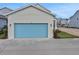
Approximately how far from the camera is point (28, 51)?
39.9 ft

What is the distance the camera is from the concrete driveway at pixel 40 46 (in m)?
11.9

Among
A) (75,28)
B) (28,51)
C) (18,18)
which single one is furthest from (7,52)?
(75,28)

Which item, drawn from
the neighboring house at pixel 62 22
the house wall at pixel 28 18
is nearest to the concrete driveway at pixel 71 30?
the neighboring house at pixel 62 22

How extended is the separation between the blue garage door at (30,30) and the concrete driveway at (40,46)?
31 centimetres

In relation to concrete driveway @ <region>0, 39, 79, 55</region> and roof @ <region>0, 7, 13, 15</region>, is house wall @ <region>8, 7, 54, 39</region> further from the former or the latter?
concrete driveway @ <region>0, 39, 79, 55</region>

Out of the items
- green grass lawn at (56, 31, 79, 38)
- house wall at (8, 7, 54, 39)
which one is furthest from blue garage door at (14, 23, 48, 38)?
green grass lawn at (56, 31, 79, 38)

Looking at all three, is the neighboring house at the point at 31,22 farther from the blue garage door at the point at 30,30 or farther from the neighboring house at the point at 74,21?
the neighboring house at the point at 74,21

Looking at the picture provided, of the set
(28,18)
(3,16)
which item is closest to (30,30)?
(28,18)

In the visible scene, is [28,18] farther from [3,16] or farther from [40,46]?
[40,46]

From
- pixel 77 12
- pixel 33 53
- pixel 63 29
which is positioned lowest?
pixel 33 53
